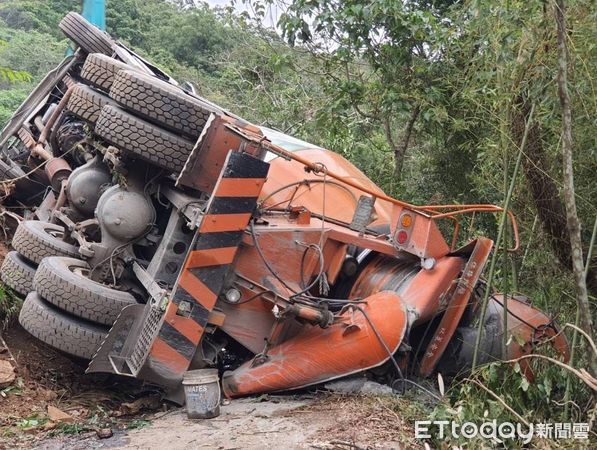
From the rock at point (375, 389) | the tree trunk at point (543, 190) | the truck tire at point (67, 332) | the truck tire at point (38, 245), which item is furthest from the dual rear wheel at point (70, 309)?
the tree trunk at point (543, 190)

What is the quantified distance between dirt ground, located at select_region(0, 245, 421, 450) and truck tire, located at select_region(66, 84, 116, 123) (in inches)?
62.6

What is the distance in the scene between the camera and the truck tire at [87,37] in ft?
19.2

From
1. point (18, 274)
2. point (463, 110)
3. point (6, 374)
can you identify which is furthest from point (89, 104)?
point (463, 110)

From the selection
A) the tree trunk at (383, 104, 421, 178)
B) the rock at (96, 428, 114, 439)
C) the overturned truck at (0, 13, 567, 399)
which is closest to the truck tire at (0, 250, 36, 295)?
the overturned truck at (0, 13, 567, 399)

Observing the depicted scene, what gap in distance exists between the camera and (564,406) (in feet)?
10.0

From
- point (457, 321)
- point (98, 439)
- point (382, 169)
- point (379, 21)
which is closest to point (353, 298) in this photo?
point (457, 321)

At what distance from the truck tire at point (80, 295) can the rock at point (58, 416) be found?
0.53m

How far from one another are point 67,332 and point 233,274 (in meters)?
1.01

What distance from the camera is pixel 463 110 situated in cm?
638

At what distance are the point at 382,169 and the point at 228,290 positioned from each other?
4.62 meters

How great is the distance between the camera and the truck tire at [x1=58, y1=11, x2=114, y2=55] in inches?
231

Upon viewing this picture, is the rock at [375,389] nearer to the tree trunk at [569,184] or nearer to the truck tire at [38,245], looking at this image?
the tree trunk at [569,184]

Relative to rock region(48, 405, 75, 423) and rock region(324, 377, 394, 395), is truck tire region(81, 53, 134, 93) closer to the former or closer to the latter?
rock region(48, 405, 75, 423)

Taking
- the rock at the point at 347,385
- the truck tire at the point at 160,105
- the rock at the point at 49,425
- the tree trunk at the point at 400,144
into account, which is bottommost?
the rock at the point at 49,425
